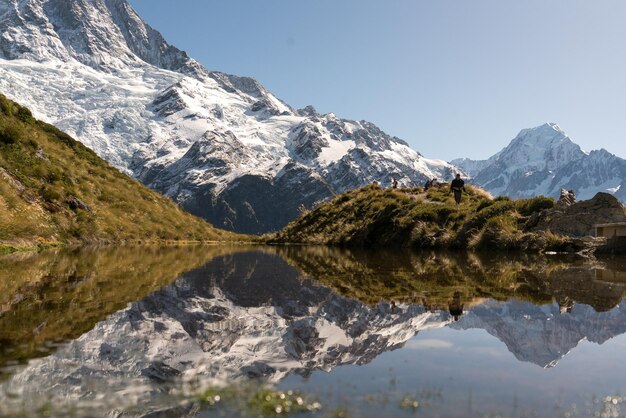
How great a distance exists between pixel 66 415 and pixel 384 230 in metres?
30.2

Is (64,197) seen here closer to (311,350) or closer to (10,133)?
(10,133)

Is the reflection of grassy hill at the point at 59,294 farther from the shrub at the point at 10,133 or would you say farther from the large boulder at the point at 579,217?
the large boulder at the point at 579,217

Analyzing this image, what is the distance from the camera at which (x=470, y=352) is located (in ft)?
19.7

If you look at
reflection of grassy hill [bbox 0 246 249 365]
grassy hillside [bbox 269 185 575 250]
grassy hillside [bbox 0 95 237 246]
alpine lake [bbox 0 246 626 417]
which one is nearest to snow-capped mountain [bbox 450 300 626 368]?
alpine lake [bbox 0 246 626 417]

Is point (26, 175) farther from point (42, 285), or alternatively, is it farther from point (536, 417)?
point (536, 417)

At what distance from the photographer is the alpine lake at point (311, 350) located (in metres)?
4.17

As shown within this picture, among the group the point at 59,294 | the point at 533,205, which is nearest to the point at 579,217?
the point at 533,205

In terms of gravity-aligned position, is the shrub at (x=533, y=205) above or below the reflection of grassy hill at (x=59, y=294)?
above

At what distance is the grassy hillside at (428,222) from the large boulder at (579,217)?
1.17 metres

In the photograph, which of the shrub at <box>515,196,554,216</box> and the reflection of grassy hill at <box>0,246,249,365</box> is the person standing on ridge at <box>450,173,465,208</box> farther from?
the reflection of grassy hill at <box>0,246,249,365</box>

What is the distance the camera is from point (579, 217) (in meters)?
26.5

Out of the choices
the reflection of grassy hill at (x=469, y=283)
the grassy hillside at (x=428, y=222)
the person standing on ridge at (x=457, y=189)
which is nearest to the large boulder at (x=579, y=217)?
the grassy hillside at (x=428, y=222)

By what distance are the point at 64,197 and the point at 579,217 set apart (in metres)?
31.1

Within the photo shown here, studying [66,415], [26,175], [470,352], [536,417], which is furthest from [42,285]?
[26,175]
